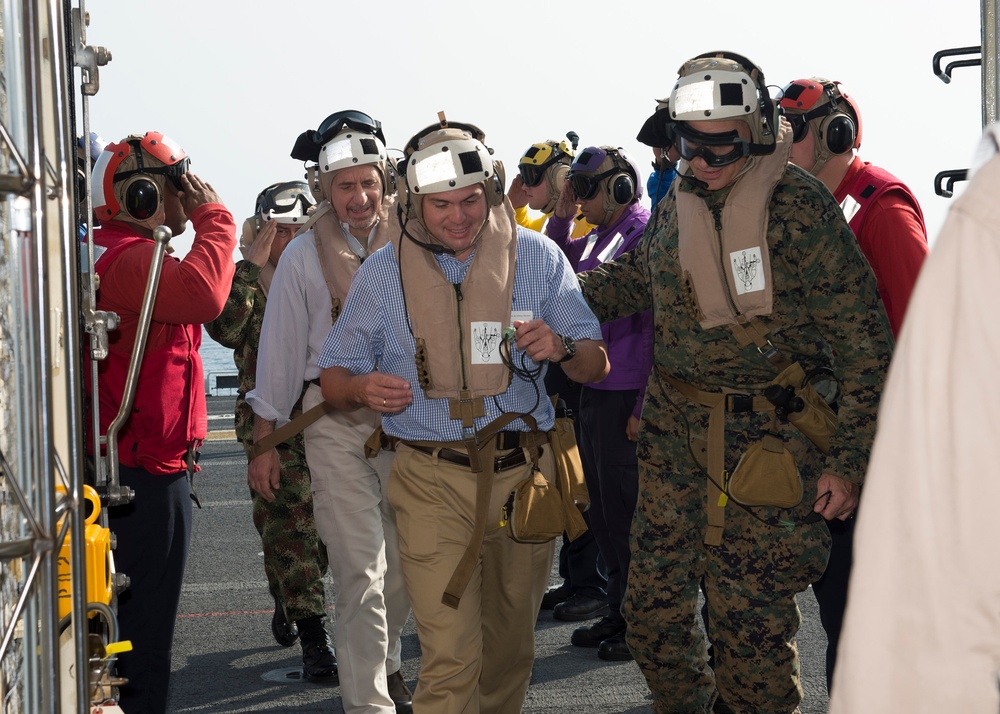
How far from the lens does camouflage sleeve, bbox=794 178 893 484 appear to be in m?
4.06

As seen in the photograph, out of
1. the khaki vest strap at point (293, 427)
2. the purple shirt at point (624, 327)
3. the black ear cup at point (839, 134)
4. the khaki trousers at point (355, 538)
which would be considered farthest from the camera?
the purple shirt at point (624, 327)

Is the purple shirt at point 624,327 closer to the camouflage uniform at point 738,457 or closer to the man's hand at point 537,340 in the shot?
the camouflage uniform at point 738,457

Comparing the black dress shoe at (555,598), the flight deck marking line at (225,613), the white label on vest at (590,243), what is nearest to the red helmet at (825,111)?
the white label on vest at (590,243)

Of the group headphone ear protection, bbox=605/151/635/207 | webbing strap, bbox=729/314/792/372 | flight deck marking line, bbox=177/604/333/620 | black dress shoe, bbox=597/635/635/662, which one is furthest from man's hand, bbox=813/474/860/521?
flight deck marking line, bbox=177/604/333/620

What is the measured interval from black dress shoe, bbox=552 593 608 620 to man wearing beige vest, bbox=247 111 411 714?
1.64 metres

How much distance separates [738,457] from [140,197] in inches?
89.7

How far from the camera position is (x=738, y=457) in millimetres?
4285

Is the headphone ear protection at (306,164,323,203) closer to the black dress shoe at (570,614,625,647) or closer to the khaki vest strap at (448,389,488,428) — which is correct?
the khaki vest strap at (448,389,488,428)

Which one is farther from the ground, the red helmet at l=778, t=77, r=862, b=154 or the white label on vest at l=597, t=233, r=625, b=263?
the red helmet at l=778, t=77, r=862, b=154

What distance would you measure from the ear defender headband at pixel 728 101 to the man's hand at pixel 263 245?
2478 mm

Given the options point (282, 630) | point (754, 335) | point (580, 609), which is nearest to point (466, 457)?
point (754, 335)

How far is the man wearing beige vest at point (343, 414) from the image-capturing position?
4.99 metres

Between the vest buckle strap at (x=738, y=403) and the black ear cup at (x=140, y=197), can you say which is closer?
the vest buckle strap at (x=738, y=403)

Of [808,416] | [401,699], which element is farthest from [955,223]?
[401,699]
